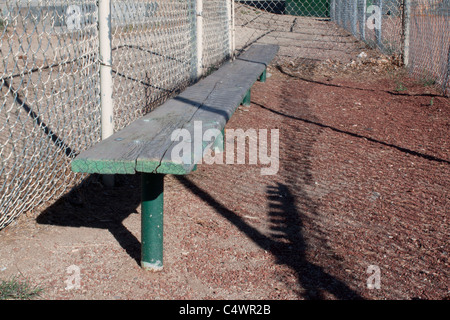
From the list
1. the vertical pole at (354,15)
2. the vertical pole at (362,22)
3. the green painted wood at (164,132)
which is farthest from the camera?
the vertical pole at (354,15)

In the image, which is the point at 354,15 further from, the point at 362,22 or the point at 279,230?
the point at 279,230

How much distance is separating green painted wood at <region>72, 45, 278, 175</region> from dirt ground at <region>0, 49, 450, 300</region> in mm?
577

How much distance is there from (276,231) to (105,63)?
1459mm

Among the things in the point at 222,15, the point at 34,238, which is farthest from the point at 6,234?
the point at 222,15

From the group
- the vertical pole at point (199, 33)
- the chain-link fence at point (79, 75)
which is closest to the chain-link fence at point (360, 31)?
the chain-link fence at point (79, 75)

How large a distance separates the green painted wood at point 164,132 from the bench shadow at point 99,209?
A: 2.06 feet

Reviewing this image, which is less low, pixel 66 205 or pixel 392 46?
pixel 392 46

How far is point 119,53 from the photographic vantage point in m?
8.53

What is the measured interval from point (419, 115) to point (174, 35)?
9.52 ft

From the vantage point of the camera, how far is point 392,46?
10.2m

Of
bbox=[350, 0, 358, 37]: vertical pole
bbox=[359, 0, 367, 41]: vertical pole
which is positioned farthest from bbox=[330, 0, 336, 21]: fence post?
bbox=[359, 0, 367, 41]: vertical pole

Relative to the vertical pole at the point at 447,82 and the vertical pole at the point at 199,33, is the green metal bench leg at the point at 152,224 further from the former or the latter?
the vertical pole at the point at 447,82

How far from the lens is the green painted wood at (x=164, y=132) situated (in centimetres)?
250

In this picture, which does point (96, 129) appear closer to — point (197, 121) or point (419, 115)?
point (197, 121)
